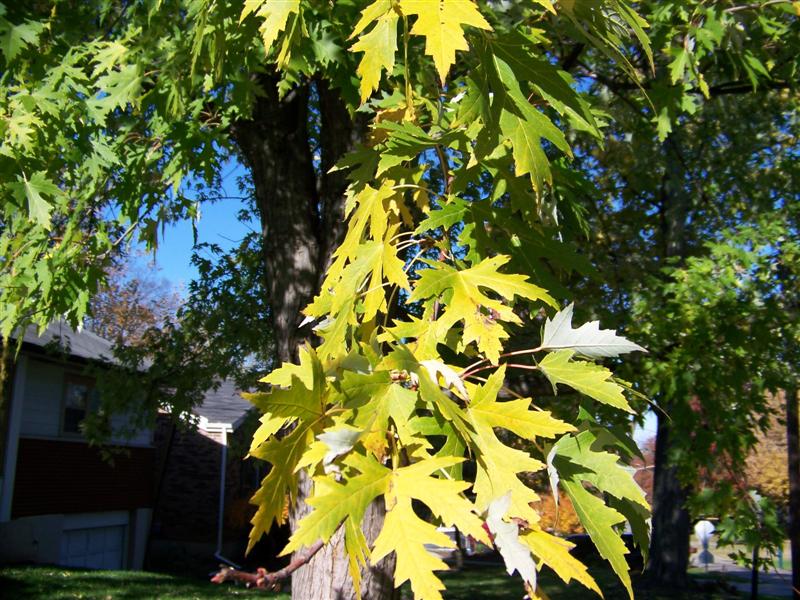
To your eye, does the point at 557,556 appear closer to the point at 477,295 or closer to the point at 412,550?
the point at 412,550

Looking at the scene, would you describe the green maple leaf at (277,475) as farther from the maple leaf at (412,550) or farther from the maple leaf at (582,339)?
the maple leaf at (582,339)

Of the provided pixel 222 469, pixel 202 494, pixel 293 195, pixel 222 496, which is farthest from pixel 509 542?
pixel 202 494

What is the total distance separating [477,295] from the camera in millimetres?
1844

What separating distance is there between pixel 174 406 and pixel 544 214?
1207cm

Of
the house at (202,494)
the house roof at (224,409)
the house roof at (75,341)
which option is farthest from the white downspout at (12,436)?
the house at (202,494)

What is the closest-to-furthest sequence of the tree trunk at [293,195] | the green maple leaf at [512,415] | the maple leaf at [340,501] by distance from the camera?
the maple leaf at [340,501] → the green maple leaf at [512,415] → the tree trunk at [293,195]

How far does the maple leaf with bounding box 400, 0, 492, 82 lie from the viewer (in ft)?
6.01

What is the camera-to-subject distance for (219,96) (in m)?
5.85

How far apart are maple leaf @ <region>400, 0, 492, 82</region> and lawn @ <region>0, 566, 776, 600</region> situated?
11.9 metres

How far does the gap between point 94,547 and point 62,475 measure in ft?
9.14

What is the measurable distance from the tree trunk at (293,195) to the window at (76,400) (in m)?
15.4

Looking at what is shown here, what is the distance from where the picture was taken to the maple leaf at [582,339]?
182 centimetres

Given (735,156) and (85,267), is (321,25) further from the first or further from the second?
(735,156)

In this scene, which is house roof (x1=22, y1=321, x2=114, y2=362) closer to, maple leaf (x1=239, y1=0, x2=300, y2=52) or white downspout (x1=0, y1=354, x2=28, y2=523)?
white downspout (x1=0, y1=354, x2=28, y2=523)
